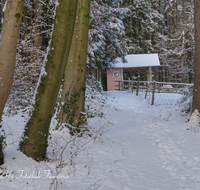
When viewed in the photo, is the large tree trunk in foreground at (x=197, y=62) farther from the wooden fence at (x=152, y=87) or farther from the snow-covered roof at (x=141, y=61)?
the snow-covered roof at (x=141, y=61)

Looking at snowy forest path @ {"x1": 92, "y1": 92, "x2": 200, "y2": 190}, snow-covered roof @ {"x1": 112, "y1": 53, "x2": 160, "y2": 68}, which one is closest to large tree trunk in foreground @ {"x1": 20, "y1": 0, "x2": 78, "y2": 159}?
snowy forest path @ {"x1": 92, "y1": 92, "x2": 200, "y2": 190}

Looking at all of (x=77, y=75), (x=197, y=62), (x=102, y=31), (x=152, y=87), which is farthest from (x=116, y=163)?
(x=152, y=87)

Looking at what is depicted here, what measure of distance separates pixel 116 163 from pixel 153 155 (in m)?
1.22

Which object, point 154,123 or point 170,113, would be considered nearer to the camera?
point 154,123

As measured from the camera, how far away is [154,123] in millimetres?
8180

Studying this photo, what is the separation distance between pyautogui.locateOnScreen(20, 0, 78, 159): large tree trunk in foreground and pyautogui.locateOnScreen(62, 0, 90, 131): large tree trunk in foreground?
227 cm

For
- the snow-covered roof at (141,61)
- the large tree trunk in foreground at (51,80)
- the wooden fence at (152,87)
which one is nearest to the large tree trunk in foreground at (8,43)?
the large tree trunk in foreground at (51,80)

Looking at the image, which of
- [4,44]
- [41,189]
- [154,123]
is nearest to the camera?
[41,189]

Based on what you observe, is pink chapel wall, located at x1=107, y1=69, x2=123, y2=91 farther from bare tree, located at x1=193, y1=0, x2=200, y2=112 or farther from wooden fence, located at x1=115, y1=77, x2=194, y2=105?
bare tree, located at x1=193, y1=0, x2=200, y2=112

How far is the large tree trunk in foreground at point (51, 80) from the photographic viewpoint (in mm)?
3453

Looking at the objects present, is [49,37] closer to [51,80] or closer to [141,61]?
[51,80]

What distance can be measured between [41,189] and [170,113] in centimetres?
819

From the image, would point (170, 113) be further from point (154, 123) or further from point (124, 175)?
point (124, 175)

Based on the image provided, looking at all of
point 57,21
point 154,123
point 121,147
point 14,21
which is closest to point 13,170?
point 14,21
